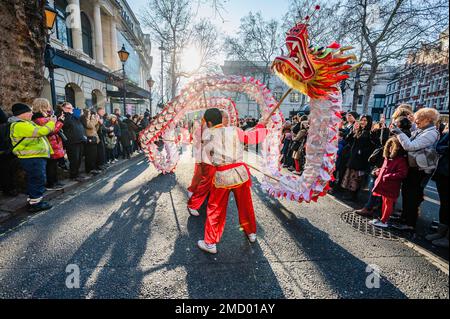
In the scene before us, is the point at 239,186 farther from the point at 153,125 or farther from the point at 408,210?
the point at 153,125

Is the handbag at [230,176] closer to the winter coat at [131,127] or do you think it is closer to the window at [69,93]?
the winter coat at [131,127]

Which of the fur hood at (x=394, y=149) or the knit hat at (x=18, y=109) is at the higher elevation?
the knit hat at (x=18, y=109)

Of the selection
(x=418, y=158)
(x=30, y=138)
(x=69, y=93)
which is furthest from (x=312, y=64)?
(x=69, y=93)

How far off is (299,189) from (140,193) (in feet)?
12.1

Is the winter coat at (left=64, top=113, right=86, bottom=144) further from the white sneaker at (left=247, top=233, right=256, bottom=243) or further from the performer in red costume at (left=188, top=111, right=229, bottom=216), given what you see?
the white sneaker at (left=247, top=233, right=256, bottom=243)

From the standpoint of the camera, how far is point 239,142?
2.94 m

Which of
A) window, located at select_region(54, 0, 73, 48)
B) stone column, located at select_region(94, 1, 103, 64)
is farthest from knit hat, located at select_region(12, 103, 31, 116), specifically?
stone column, located at select_region(94, 1, 103, 64)

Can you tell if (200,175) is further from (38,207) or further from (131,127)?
(131,127)

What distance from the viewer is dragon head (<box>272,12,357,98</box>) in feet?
10.3

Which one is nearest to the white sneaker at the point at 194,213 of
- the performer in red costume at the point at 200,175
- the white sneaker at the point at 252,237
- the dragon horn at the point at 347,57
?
the performer in red costume at the point at 200,175

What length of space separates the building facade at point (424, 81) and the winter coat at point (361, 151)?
9969 mm

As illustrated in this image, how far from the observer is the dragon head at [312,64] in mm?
3127

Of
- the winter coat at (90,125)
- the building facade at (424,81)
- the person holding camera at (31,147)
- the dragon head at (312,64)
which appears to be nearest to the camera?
the dragon head at (312,64)

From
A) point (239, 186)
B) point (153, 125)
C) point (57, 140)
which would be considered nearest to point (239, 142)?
point (239, 186)
